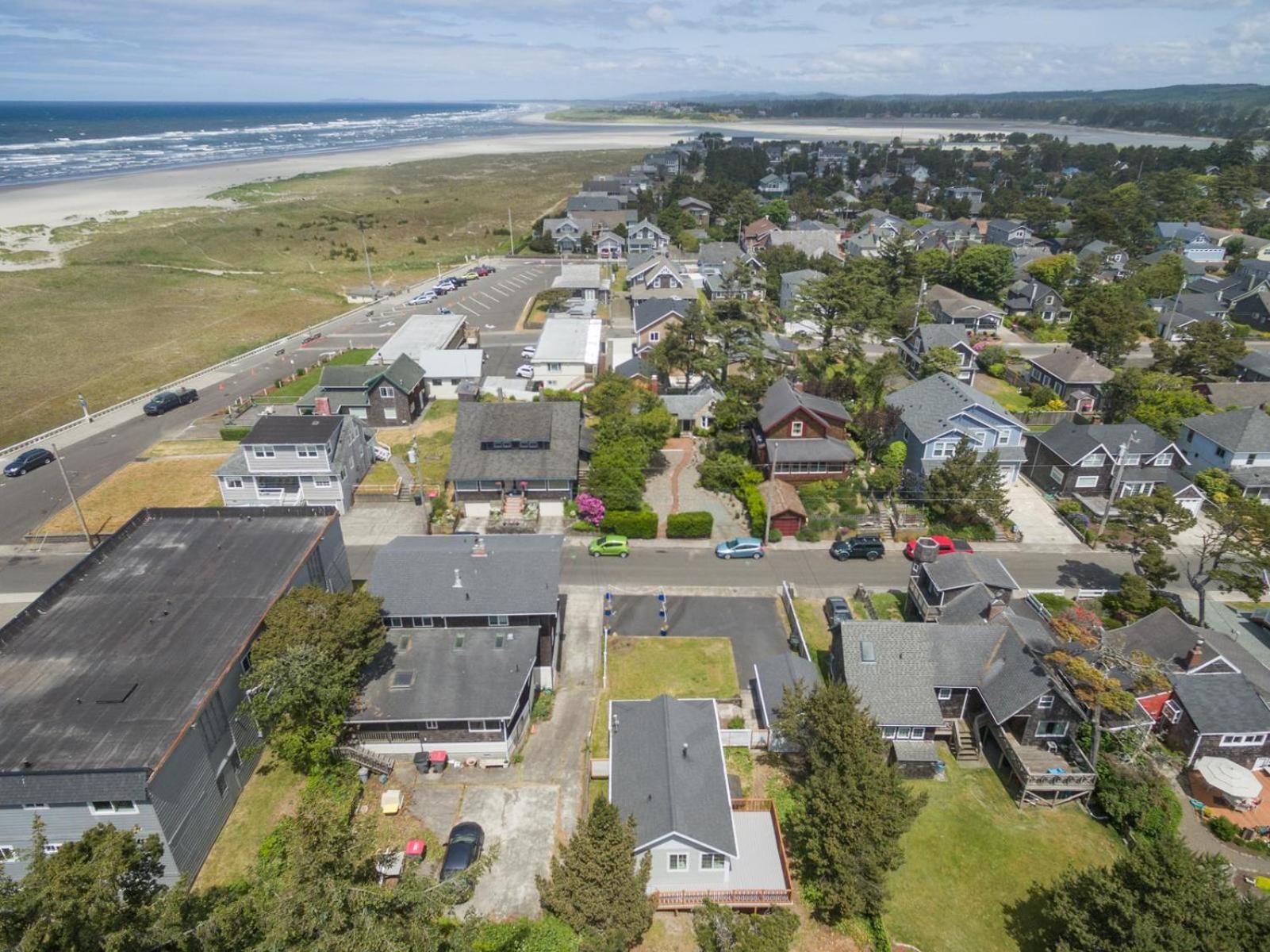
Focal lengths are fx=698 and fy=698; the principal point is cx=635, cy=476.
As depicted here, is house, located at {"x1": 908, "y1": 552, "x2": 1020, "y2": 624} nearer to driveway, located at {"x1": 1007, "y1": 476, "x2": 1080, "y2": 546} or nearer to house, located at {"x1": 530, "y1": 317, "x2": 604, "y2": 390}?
driveway, located at {"x1": 1007, "y1": 476, "x2": 1080, "y2": 546}

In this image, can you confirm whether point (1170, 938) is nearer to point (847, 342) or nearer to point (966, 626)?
point (966, 626)

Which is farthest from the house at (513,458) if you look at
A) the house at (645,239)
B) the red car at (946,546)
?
the house at (645,239)

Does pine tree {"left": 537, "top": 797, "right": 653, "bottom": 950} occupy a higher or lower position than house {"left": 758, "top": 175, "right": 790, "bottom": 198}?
lower

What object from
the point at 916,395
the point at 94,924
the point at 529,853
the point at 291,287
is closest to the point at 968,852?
the point at 529,853

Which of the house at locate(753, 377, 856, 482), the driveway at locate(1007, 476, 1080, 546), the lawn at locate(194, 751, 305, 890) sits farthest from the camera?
the house at locate(753, 377, 856, 482)

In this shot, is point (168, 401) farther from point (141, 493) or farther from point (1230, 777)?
point (1230, 777)

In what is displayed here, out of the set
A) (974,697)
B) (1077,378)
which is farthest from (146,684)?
(1077,378)

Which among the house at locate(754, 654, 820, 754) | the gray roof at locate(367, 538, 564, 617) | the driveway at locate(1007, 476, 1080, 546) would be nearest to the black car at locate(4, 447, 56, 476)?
the gray roof at locate(367, 538, 564, 617)
